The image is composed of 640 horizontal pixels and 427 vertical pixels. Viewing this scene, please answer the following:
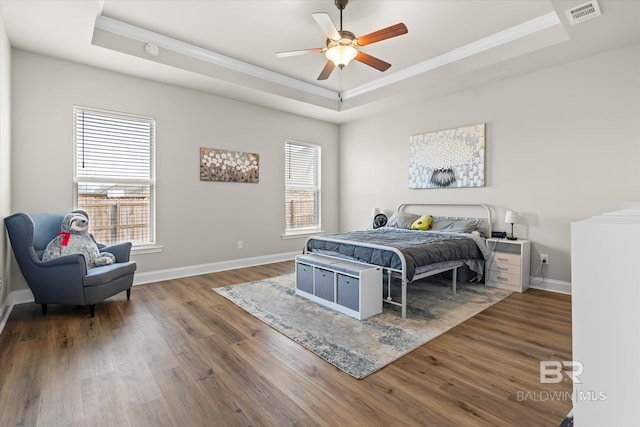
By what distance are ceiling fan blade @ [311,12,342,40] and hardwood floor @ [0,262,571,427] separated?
2.65 metres

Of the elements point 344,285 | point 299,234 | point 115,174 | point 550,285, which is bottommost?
point 550,285

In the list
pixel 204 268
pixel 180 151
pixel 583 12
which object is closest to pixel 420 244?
pixel 583 12

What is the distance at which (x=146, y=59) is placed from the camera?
364 centimetres

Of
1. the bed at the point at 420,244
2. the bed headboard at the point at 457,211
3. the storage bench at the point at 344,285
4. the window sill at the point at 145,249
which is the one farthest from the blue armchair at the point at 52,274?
the bed headboard at the point at 457,211

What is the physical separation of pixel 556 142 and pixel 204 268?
5.09 m

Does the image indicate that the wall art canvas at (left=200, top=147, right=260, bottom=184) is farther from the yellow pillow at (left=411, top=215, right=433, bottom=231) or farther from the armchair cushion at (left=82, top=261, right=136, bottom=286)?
the yellow pillow at (left=411, top=215, right=433, bottom=231)

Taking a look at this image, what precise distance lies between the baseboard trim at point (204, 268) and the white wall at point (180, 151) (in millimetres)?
73

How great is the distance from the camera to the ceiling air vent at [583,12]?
2.67 m

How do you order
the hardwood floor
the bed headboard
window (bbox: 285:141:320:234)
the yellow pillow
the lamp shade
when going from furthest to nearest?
1. window (bbox: 285:141:320:234)
2. the yellow pillow
3. the bed headboard
4. the lamp shade
5. the hardwood floor

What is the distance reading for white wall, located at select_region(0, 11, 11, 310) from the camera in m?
2.87

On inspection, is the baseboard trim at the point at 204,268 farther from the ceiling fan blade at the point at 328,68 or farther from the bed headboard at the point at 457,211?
the ceiling fan blade at the point at 328,68

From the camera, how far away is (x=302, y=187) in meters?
6.19

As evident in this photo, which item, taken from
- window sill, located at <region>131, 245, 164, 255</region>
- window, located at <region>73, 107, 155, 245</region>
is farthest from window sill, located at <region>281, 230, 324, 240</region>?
window, located at <region>73, 107, 155, 245</region>

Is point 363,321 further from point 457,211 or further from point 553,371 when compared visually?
point 457,211
